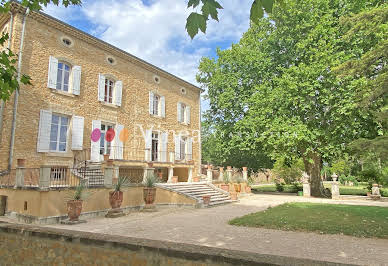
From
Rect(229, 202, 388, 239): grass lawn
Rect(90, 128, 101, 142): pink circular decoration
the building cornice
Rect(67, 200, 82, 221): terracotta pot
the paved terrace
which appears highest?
the building cornice

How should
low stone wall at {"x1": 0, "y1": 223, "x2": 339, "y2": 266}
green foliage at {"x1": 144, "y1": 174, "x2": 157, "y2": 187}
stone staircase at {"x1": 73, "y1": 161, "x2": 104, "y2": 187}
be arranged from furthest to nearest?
green foliage at {"x1": 144, "y1": 174, "x2": 157, "y2": 187} < stone staircase at {"x1": 73, "y1": 161, "x2": 104, "y2": 187} < low stone wall at {"x1": 0, "y1": 223, "x2": 339, "y2": 266}

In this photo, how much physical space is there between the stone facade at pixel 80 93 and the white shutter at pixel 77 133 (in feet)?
0.51

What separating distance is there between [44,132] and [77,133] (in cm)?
155

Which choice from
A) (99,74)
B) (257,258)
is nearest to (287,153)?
(99,74)

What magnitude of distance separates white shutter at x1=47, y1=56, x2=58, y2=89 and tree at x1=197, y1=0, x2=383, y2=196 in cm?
1123

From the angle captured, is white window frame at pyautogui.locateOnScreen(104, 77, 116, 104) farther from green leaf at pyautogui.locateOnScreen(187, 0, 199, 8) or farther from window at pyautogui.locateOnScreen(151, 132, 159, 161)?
green leaf at pyautogui.locateOnScreen(187, 0, 199, 8)

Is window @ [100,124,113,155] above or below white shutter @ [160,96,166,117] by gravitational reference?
below

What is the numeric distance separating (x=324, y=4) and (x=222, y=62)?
25.8ft

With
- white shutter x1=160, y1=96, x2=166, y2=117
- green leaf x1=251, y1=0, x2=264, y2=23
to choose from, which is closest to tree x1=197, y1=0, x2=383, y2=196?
white shutter x1=160, y1=96, x2=166, y2=117

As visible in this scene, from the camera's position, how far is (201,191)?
14492 millimetres

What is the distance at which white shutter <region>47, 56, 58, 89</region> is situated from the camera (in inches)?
475

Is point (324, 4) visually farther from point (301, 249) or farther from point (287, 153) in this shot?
point (301, 249)

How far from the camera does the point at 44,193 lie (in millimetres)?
8242

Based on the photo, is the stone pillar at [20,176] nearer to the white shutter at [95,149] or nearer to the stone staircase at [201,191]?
the white shutter at [95,149]
